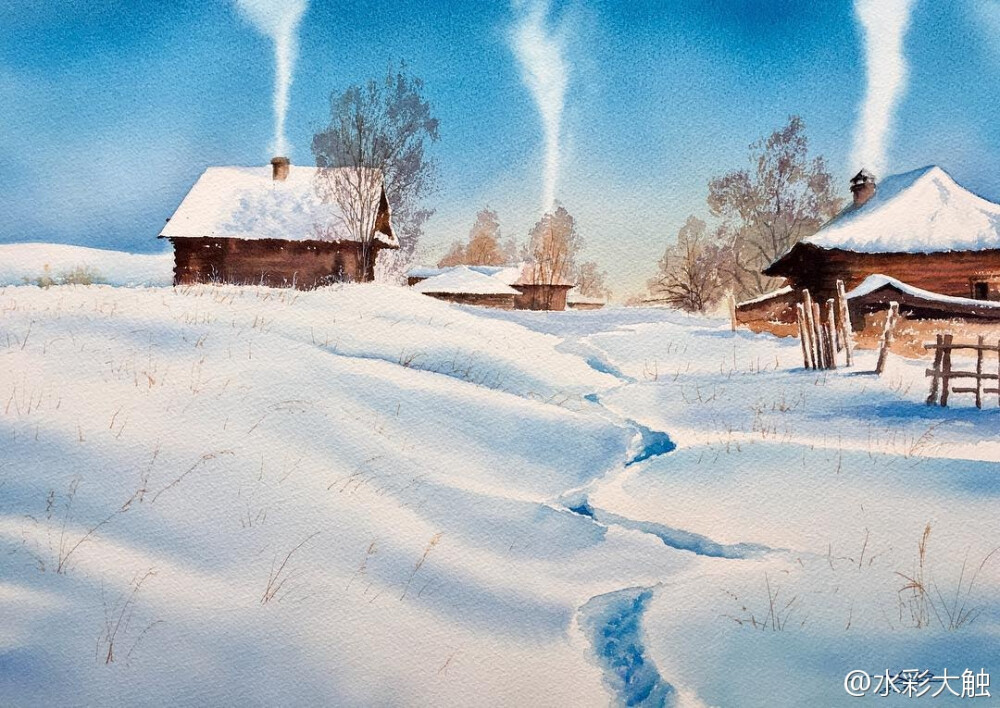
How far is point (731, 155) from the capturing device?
416cm

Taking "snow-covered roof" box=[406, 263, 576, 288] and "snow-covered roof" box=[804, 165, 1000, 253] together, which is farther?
"snow-covered roof" box=[406, 263, 576, 288]

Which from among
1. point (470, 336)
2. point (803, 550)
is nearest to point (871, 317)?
point (470, 336)

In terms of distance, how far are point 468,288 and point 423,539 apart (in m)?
27.4

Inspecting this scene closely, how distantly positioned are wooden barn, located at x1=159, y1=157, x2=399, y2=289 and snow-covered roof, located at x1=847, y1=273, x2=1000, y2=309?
11632 millimetres

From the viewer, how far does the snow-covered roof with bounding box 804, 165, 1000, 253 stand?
1421 cm

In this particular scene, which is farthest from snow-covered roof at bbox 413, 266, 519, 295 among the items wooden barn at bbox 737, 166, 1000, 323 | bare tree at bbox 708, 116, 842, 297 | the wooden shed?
the wooden shed

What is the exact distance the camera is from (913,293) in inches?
393

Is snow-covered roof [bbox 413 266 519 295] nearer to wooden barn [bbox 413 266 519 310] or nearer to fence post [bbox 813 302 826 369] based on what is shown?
wooden barn [bbox 413 266 519 310]

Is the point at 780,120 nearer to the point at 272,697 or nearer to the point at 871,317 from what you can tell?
the point at 272,697

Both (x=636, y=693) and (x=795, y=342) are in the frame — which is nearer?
(x=636, y=693)

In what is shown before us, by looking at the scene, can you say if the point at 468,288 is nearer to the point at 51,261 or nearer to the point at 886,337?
the point at 886,337

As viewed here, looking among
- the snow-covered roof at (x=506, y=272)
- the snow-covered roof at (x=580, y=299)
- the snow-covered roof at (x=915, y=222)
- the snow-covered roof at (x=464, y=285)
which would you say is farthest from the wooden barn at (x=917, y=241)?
the snow-covered roof at (x=580, y=299)

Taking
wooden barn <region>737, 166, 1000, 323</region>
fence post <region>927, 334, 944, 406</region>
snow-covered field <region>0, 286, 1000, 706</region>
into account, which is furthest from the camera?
wooden barn <region>737, 166, 1000, 323</region>

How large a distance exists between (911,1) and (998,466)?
2590 mm
